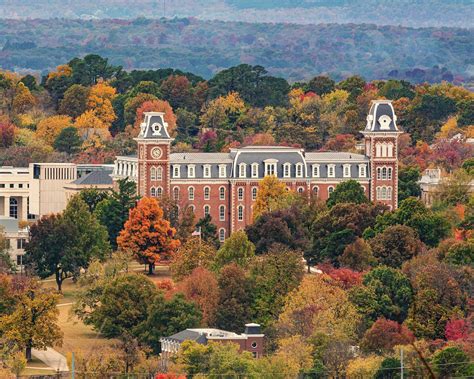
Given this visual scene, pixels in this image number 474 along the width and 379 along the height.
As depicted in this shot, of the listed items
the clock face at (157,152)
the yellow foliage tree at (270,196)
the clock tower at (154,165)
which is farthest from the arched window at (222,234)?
the clock face at (157,152)

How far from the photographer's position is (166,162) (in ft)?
416

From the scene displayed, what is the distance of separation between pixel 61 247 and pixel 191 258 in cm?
611

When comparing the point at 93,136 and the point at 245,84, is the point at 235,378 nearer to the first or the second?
the point at 93,136

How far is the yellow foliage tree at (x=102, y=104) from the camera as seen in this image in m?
170

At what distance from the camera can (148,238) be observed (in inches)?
4503

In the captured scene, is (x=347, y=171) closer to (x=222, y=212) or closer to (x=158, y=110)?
(x=222, y=212)

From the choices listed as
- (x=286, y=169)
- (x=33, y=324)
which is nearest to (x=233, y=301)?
(x=33, y=324)

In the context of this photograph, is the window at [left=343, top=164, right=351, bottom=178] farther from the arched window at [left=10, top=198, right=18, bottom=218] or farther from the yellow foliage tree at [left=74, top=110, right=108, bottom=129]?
the yellow foliage tree at [left=74, top=110, right=108, bottom=129]

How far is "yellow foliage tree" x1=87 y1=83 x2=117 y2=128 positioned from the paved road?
72556mm

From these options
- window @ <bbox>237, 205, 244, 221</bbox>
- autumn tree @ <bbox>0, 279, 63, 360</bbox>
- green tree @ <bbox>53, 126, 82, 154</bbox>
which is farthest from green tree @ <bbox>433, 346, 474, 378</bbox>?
green tree @ <bbox>53, 126, 82, 154</bbox>

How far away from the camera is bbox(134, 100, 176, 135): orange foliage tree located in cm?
16025

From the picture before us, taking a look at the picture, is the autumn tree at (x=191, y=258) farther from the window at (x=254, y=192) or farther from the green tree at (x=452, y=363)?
the green tree at (x=452, y=363)

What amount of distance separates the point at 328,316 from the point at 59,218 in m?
22.4

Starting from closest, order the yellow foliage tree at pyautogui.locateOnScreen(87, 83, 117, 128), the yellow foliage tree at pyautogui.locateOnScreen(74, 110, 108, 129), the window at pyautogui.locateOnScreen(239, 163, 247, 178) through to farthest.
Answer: the window at pyautogui.locateOnScreen(239, 163, 247, 178) → the yellow foliage tree at pyautogui.locateOnScreen(74, 110, 108, 129) → the yellow foliage tree at pyautogui.locateOnScreen(87, 83, 117, 128)
